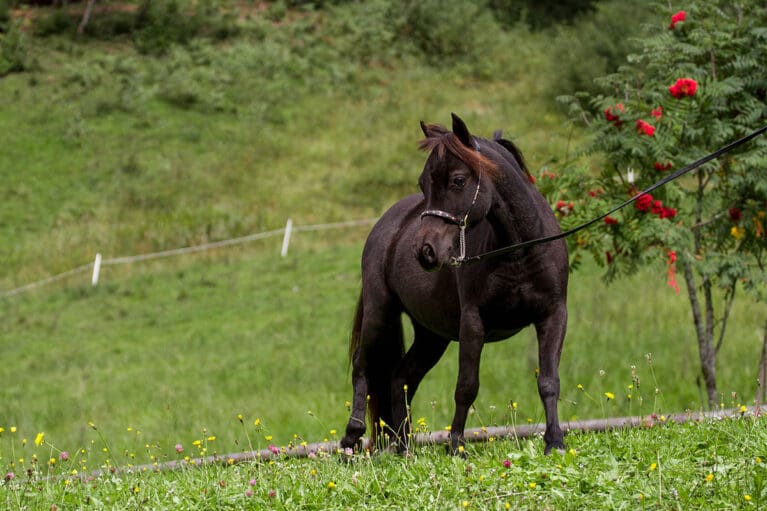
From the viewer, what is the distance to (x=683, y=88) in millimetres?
9016

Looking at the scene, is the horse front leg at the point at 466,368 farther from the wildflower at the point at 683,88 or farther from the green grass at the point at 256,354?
the wildflower at the point at 683,88

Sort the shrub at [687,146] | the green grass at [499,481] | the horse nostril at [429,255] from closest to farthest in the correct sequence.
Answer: the green grass at [499,481] < the horse nostril at [429,255] < the shrub at [687,146]

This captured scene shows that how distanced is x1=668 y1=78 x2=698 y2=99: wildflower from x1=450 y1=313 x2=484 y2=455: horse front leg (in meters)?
4.05

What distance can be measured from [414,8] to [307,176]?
44.2 feet

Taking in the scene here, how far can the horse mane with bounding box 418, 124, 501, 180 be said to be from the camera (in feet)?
18.9

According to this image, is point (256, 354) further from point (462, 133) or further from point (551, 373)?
point (462, 133)

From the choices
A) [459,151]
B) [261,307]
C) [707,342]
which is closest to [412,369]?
[459,151]

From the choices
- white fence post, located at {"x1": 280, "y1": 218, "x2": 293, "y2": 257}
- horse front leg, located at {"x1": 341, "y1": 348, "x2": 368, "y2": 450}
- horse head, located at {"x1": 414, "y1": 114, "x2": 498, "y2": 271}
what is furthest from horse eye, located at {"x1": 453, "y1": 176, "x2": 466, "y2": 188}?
white fence post, located at {"x1": 280, "y1": 218, "x2": 293, "y2": 257}

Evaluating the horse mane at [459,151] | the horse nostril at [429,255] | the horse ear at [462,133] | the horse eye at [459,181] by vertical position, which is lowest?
the horse nostril at [429,255]

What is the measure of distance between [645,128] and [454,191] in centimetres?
401

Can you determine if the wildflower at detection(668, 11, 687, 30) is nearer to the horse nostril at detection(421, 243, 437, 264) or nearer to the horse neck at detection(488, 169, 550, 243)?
the horse neck at detection(488, 169, 550, 243)

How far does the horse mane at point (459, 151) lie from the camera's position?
576cm

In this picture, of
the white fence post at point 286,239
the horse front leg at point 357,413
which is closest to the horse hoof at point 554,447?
the horse front leg at point 357,413

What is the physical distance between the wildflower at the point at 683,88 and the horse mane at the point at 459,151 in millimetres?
3771
